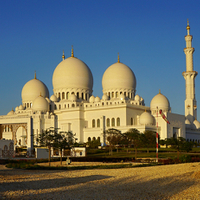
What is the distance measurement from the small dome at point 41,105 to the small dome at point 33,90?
5.22 m

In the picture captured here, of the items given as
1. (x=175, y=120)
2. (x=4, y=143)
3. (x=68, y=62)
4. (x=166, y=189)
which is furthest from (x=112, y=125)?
(x=166, y=189)

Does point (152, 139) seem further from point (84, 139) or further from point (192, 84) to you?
point (192, 84)

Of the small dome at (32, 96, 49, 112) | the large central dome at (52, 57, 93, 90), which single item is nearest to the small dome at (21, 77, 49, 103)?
the large central dome at (52, 57, 93, 90)

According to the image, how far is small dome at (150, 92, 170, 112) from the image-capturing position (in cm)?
6088

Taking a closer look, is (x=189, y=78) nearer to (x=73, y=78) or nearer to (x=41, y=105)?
(x=73, y=78)

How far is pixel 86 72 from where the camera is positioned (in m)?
67.6

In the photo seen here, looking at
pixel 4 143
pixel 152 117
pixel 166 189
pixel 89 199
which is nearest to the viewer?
pixel 89 199

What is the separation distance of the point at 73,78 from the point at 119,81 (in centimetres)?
869

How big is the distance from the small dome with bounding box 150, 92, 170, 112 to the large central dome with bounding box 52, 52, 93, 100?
1338cm

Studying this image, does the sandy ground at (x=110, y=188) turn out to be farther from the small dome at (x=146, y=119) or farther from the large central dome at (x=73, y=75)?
the large central dome at (x=73, y=75)

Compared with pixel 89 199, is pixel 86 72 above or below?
above

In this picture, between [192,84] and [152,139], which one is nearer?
[152,139]

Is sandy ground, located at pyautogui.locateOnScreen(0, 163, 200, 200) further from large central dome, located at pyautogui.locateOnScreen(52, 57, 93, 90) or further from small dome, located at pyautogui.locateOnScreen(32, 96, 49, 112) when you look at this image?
large central dome, located at pyautogui.locateOnScreen(52, 57, 93, 90)

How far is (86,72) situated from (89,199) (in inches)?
2254
